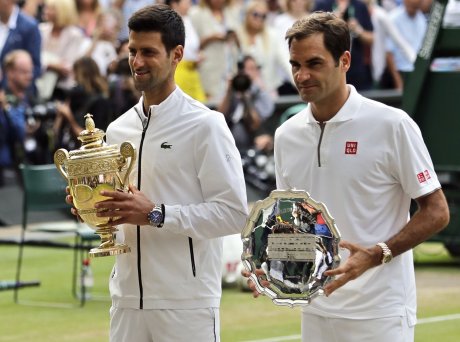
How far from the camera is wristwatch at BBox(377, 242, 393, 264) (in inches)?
185

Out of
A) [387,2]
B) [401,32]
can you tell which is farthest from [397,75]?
[387,2]

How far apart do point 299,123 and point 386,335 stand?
0.88 m

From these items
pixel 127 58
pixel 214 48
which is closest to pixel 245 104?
pixel 214 48

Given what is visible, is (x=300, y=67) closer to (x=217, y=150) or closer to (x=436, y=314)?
(x=217, y=150)

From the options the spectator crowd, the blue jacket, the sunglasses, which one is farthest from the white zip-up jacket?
the sunglasses

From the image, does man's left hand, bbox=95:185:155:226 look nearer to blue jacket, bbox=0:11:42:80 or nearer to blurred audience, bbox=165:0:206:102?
blue jacket, bbox=0:11:42:80

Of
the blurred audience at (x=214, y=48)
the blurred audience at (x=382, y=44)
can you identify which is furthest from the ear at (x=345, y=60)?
the blurred audience at (x=382, y=44)

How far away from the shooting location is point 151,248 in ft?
17.0

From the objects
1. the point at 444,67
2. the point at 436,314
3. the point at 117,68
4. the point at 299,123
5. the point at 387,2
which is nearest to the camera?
the point at 299,123

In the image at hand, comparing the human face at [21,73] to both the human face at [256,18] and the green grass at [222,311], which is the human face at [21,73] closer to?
the green grass at [222,311]

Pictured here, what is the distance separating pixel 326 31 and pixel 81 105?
36.8 ft

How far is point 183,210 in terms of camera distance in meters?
5.11

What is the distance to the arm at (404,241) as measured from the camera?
4.54m

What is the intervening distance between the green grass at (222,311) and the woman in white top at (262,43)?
5.55 meters
